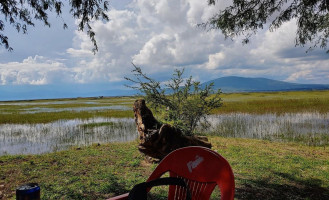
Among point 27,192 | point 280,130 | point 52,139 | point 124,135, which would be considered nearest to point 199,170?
point 27,192

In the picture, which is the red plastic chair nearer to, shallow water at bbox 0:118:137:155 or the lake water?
the lake water

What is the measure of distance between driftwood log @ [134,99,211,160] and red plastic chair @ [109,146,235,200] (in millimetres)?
2933

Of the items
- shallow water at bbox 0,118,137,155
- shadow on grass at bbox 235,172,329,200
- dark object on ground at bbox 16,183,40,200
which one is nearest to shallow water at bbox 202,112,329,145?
shallow water at bbox 0,118,137,155

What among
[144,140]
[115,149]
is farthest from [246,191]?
[115,149]

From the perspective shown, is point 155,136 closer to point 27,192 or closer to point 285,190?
point 285,190

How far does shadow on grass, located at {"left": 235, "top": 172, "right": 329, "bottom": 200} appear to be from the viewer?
16.5 feet

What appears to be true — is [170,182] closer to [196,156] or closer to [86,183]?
[196,156]

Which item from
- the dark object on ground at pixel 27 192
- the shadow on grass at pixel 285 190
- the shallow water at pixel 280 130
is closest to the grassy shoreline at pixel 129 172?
the shadow on grass at pixel 285 190

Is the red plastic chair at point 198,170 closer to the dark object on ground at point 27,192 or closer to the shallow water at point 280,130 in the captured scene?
the dark object on ground at point 27,192

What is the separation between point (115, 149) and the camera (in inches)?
402

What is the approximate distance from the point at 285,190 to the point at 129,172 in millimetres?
4036

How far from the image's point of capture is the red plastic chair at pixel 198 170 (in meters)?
2.17

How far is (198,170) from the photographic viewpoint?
7.97 feet

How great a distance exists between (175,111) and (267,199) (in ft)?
12.1
